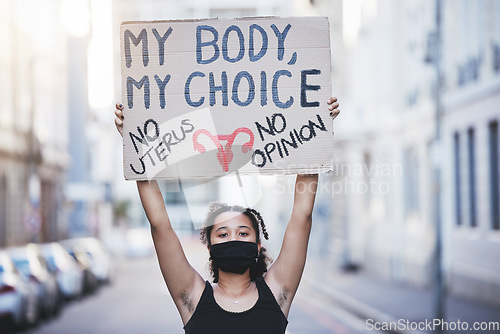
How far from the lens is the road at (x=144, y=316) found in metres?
18.0

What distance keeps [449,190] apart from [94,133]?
5583 centimetres

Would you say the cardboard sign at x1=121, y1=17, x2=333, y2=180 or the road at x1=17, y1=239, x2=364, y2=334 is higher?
the cardboard sign at x1=121, y1=17, x2=333, y2=180

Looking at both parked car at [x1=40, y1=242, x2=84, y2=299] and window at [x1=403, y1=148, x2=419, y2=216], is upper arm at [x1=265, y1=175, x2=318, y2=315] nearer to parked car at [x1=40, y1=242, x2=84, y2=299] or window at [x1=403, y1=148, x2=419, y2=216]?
parked car at [x1=40, y1=242, x2=84, y2=299]

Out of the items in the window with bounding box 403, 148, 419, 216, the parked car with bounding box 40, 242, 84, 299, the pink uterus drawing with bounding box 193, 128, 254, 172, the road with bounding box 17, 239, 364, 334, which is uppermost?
the pink uterus drawing with bounding box 193, 128, 254, 172

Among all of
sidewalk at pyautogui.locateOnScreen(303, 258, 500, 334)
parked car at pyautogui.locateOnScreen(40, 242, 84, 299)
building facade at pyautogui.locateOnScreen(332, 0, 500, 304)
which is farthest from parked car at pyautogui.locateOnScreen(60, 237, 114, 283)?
building facade at pyautogui.locateOnScreen(332, 0, 500, 304)

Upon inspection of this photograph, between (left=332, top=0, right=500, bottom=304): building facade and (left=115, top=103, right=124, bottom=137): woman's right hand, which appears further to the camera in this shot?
(left=332, top=0, right=500, bottom=304): building facade

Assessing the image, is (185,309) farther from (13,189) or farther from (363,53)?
(13,189)

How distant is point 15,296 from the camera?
16.9 meters

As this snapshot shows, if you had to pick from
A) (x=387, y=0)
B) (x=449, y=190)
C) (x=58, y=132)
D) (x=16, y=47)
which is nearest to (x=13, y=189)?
(x=16, y=47)

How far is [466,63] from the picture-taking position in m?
23.5

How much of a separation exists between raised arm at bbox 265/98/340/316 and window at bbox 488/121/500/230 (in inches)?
686

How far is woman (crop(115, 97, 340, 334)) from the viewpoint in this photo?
4316mm

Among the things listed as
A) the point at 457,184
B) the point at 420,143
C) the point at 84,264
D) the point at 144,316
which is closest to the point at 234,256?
the point at 144,316

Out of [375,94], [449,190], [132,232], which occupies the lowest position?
[132,232]
